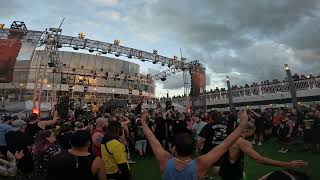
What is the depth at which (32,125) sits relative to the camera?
26.5 feet

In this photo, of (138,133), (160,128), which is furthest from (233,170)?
(138,133)

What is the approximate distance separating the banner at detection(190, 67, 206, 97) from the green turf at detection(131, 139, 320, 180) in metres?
19.7

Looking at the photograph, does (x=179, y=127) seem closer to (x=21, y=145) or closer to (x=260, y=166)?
(x=260, y=166)

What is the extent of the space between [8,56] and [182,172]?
2172 cm

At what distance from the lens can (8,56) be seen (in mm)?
21516

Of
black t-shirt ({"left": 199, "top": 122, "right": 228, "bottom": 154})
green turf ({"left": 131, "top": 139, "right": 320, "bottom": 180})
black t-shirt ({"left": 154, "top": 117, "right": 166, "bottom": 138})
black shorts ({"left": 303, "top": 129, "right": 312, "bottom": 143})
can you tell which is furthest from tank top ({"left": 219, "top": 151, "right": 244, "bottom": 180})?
black shorts ({"left": 303, "top": 129, "right": 312, "bottom": 143})

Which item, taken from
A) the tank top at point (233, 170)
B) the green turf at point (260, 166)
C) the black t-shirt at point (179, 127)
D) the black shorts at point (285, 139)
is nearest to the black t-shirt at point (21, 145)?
the green turf at point (260, 166)

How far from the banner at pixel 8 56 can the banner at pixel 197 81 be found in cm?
1868

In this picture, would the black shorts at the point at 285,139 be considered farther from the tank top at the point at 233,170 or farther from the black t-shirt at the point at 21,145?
the black t-shirt at the point at 21,145

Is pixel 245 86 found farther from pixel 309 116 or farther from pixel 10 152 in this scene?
pixel 10 152

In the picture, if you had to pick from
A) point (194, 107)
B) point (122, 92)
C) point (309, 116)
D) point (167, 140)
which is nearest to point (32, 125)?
point (167, 140)

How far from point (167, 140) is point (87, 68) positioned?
62.6 metres

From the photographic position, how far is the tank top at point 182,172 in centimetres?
275

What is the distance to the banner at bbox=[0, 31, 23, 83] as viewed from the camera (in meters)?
Result: 21.2
